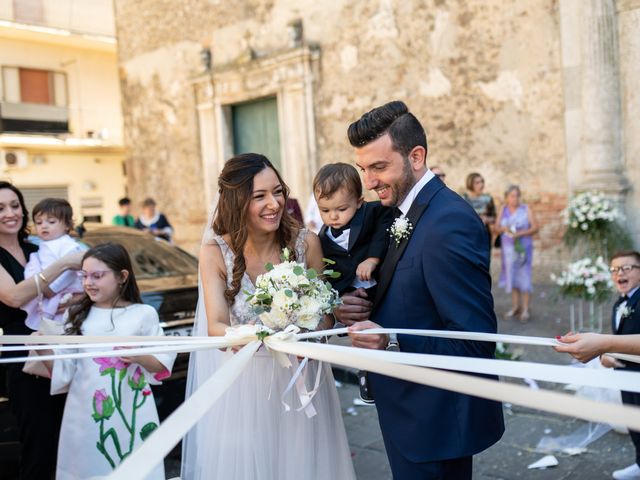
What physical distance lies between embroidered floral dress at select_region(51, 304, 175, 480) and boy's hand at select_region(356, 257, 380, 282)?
1449mm

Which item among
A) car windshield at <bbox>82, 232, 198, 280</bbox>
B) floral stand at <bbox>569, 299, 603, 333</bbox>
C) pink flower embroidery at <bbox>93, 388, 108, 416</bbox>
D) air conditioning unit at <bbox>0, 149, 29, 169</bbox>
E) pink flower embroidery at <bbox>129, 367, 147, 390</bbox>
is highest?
air conditioning unit at <bbox>0, 149, 29, 169</bbox>

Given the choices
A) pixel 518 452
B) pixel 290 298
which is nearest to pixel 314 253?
pixel 290 298

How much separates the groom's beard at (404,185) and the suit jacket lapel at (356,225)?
66 cm

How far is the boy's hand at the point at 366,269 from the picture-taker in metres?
2.97

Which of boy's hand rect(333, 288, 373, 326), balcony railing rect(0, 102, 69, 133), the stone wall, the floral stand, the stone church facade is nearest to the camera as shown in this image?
boy's hand rect(333, 288, 373, 326)

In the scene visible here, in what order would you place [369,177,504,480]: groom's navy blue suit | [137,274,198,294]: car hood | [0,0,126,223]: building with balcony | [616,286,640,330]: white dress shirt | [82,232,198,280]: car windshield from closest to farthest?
[369,177,504,480]: groom's navy blue suit → [616,286,640,330]: white dress shirt → [137,274,198,294]: car hood → [82,232,198,280]: car windshield → [0,0,126,223]: building with balcony

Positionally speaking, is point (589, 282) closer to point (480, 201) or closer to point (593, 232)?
point (593, 232)

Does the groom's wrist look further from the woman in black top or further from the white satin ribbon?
the woman in black top

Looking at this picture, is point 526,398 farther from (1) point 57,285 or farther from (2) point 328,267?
(1) point 57,285

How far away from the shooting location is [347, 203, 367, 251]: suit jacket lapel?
337 centimetres

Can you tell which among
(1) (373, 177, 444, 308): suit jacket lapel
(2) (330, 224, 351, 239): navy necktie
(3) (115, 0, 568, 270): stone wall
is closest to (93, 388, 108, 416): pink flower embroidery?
(2) (330, 224, 351, 239): navy necktie

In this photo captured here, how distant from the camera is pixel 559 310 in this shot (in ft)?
28.9

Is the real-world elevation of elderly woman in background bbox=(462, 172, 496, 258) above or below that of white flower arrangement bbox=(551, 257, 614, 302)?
above

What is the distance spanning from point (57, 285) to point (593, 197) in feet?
21.1
